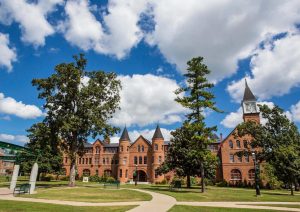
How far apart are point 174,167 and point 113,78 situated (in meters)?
16.8

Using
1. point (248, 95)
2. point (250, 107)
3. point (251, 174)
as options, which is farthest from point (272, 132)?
point (248, 95)

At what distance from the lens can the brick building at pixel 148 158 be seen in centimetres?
5031

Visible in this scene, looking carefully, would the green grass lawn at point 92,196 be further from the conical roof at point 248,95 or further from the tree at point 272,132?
the conical roof at point 248,95

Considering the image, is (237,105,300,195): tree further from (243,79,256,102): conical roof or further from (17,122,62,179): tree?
(17,122,62,179): tree

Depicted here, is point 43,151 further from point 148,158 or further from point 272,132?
point 148,158

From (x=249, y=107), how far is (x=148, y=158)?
2664 centimetres

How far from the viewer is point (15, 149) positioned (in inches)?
924

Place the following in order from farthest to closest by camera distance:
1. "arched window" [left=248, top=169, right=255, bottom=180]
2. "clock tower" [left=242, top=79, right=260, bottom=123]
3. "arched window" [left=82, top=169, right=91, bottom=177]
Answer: "arched window" [left=82, top=169, right=91, bottom=177] < "clock tower" [left=242, top=79, right=260, bottom=123] < "arched window" [left=248, top=169, right=255, bottom=180]

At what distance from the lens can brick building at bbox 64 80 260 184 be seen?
50312 millimetres

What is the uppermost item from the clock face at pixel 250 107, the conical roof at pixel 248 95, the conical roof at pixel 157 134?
the conical roof at pixel 248 95

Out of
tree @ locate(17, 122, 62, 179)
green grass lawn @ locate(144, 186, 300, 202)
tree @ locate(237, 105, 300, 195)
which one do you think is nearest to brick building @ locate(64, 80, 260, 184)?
tree @ locate(237, 105, 300, 195)

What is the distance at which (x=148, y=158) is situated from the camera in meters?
60.7

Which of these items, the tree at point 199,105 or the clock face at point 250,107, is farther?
the clock face at point 250,107

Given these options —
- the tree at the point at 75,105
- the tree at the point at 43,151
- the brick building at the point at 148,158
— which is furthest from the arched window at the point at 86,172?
the tree at the point at 75,105
